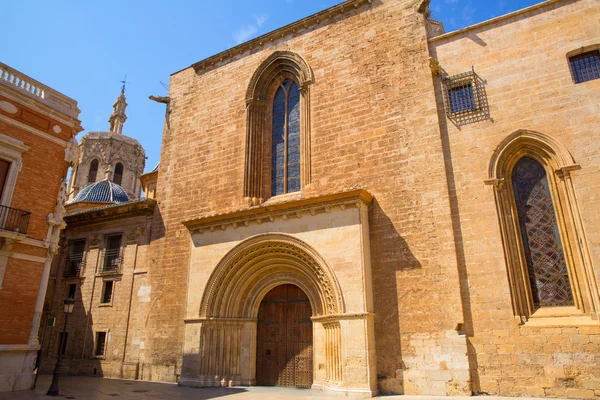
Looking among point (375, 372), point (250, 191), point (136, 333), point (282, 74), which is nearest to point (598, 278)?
point (375, 372)

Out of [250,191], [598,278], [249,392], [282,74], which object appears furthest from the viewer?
[282,74]

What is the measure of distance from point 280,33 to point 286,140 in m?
3.87

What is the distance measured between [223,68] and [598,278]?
1295 cm

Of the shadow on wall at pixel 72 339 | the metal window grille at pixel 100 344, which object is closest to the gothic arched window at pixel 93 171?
the shadow on wall at pixel 72 339

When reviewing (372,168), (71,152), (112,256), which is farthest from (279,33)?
(112,256)

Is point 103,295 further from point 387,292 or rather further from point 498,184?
point 498,184

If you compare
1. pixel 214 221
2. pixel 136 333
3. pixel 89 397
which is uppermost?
pixel 214 221

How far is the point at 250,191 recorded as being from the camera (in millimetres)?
13219

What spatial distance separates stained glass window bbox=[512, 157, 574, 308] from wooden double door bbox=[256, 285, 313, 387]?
555 centimetres

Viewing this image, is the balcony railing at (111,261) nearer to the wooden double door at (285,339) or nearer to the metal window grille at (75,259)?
the metal window grille at (75,259)

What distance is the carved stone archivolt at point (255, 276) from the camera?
11.1m

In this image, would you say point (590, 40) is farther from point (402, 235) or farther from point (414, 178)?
point (402, 235)

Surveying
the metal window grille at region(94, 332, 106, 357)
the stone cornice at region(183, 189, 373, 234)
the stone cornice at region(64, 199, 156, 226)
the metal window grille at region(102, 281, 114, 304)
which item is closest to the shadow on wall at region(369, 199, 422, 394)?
the stone cornice at region(183, 189, 373, 234)

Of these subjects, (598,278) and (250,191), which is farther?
(250,191)
